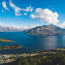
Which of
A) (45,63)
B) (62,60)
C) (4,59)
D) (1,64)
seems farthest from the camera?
(4,59)

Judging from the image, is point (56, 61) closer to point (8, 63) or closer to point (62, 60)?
point (62, 60)

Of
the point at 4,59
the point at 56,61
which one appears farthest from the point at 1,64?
the point at 56,61

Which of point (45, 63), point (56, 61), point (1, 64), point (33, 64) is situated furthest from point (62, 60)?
point (1, 64)

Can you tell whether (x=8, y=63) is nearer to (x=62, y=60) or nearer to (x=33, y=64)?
(x=33, y=64)

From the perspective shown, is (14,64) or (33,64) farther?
(14,64)

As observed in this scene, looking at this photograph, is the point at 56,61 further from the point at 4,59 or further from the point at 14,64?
the point at 4,59

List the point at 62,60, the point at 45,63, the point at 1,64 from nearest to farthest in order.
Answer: the point at 62,60 < the point at 45,63 < the point at 1,64

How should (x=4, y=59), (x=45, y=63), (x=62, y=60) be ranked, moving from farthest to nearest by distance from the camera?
1. (x=4, y=59)
2. (x=45, y=63)
3. (x=62, y=60)

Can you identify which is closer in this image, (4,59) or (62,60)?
(62,60)
